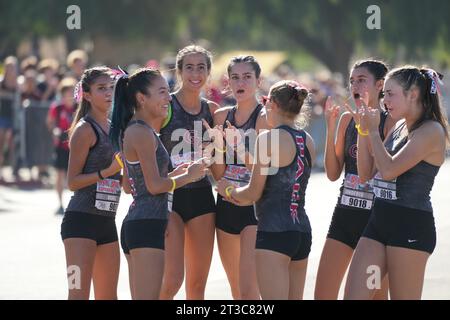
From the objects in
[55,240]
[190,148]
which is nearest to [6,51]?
[55,240]

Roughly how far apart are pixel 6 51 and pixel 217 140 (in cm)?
3255

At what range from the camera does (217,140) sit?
6.93 m

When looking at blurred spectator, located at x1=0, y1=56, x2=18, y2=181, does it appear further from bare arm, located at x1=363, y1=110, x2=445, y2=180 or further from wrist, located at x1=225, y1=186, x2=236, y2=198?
bare arm, located at x1=363, y1=110, x2=445, y2=180

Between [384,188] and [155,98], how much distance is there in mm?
1566

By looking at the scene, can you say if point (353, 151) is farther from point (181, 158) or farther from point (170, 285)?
point (170, 285)

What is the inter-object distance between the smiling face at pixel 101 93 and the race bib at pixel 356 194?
178cm

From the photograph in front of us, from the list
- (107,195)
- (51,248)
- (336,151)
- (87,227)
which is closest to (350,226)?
(336,151)

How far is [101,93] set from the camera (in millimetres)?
7211

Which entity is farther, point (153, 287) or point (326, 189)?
point (326, 189)

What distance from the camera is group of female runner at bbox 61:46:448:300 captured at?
6.23 meters

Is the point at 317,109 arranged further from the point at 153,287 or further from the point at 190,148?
the point at 153,287

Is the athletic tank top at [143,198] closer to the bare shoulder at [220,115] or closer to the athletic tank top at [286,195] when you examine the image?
the athletic tank top at [286,195]

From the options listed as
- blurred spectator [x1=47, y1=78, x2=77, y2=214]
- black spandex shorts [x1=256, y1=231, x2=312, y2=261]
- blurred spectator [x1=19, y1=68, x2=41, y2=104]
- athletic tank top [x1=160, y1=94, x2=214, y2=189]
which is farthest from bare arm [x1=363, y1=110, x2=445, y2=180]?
blurred spectator [x1=19, y1=68, x2=41, y2=104]

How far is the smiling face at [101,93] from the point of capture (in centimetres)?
719
